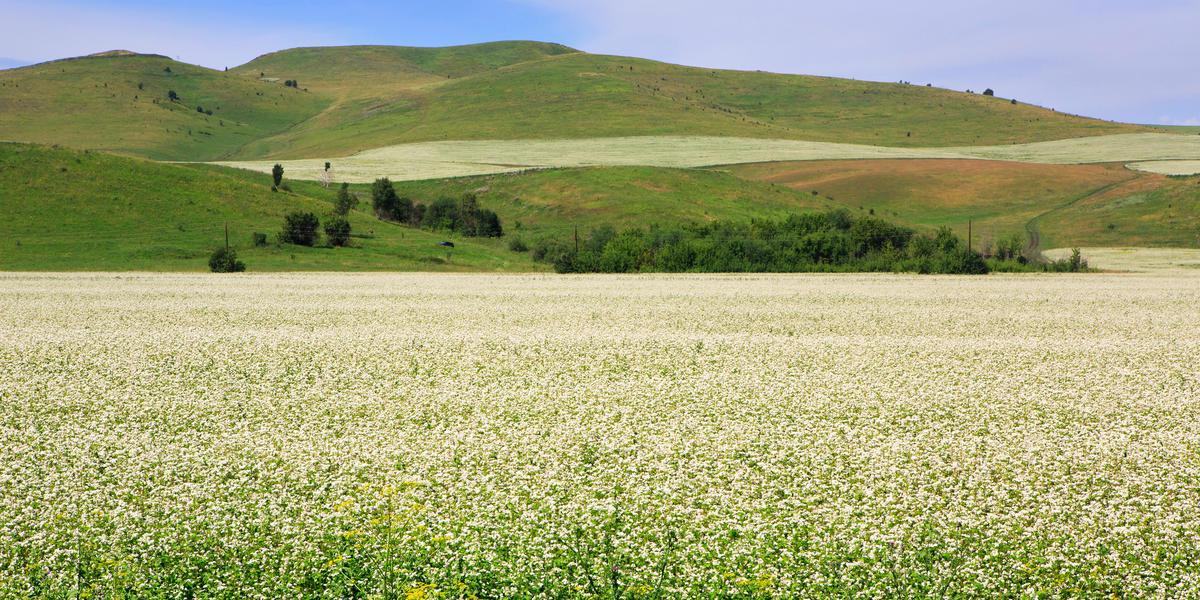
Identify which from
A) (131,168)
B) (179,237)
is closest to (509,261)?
(179,237)

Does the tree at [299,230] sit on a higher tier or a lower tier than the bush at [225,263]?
higher

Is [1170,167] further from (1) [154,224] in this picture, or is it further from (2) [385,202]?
(1) [154,224]

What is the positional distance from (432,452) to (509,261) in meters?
51.8

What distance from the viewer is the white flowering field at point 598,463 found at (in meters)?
8.81

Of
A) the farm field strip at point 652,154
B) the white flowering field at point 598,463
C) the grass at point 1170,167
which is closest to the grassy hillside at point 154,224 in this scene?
the farm field strip at point 652,154

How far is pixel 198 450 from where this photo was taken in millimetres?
13094

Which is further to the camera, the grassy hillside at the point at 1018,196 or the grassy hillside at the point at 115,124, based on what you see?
the grassy hillside at the point at 115,124

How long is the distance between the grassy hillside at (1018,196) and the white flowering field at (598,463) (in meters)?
61.9

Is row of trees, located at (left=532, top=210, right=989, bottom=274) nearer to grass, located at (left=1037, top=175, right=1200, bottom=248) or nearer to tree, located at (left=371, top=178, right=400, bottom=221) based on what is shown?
grass, located at (left=1037, top=175, right=1200, bottom=248)

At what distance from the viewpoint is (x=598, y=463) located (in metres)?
12.3

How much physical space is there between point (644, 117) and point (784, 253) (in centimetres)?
10579

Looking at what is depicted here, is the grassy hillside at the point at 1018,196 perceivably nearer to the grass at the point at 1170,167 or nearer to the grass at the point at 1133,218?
the grass at the point at 1133,218

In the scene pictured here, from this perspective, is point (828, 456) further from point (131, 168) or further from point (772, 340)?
point (131, 168)

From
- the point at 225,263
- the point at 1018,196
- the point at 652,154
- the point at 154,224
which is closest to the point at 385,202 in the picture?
the point at 154,224
